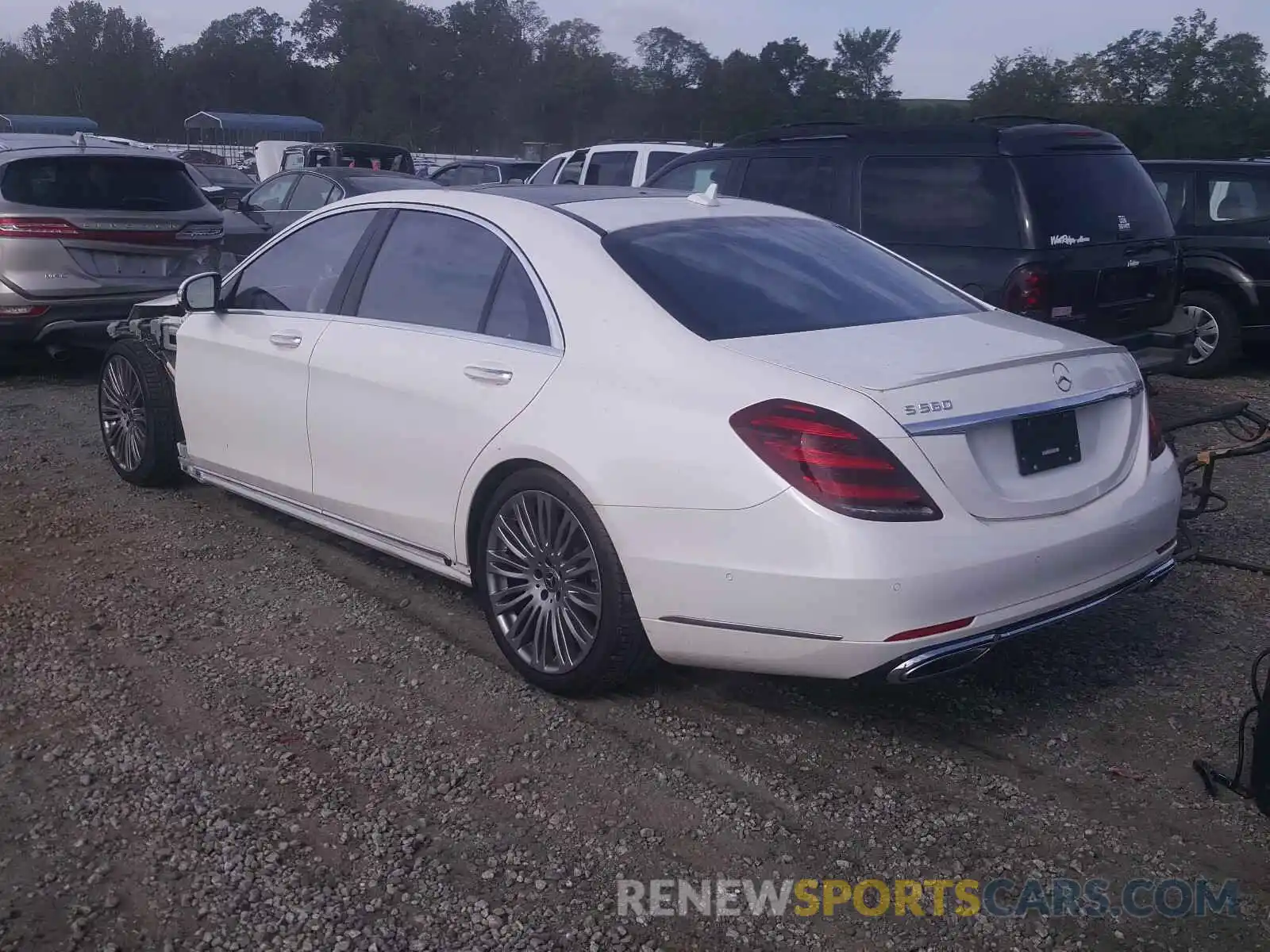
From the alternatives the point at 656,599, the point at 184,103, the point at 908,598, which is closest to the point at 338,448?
the point at 656,599

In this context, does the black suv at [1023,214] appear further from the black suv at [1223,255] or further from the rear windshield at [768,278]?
the black suv at [1223,255]

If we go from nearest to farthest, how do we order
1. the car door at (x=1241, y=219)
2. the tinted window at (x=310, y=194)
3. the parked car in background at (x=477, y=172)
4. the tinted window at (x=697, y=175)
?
the tinted window at (x=697, y=175)
the car door at (x=1241, y=219)
the tinted window at (x=310, y=194)
the parked car in background at (x=477, y=172)

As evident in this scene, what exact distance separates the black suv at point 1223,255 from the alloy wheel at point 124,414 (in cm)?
806

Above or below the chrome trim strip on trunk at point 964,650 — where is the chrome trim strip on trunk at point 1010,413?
above

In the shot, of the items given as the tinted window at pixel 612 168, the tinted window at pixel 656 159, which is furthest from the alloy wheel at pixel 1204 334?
the tinted window at pixel 612 168

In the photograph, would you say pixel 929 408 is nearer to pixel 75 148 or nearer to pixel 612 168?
pixel 75 148

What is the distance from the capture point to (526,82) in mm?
59219

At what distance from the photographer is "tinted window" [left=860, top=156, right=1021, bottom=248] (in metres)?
6.78

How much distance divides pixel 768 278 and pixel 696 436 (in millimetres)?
933

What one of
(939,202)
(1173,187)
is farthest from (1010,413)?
(1173,187)

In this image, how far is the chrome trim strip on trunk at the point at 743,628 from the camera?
3.37 m

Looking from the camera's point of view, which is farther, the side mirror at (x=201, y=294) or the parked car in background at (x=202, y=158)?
the parked car in background at (x=202, y=158)

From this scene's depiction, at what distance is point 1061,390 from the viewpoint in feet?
12.1

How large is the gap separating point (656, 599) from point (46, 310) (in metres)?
6.51
